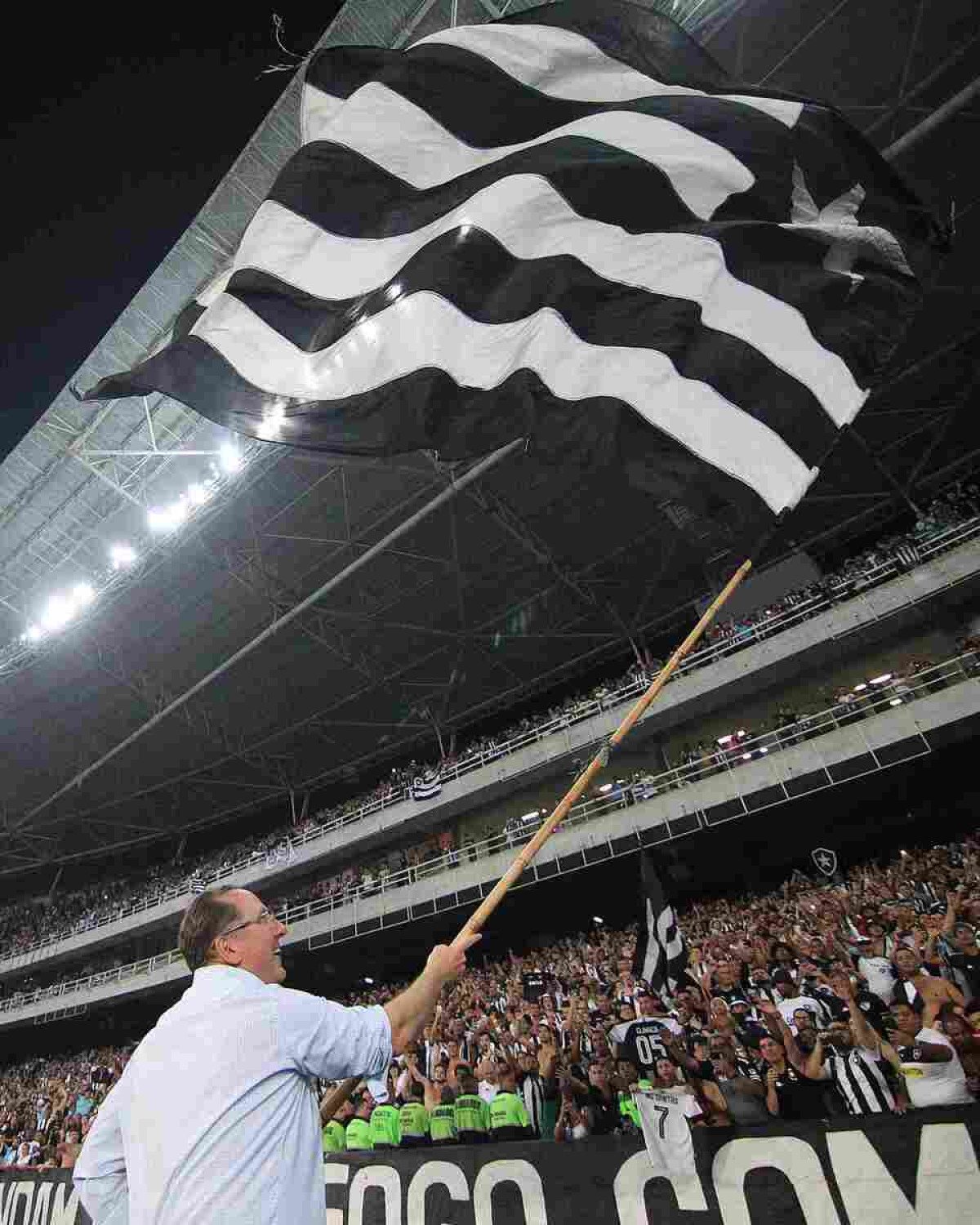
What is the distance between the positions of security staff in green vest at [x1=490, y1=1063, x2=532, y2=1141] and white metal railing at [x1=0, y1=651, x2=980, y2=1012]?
11.6m

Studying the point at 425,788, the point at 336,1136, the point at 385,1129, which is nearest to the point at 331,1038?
the point at 385,1129

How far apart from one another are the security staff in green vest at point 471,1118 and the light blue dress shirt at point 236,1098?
5.26 meters

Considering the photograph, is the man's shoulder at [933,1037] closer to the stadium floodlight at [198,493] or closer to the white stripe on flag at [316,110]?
the white stripe on flag at [316,110]

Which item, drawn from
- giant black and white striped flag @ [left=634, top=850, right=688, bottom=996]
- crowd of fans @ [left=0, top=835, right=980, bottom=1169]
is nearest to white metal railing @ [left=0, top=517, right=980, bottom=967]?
crowd of fans @ [left=0, top=835, right=980, bottom=1169]

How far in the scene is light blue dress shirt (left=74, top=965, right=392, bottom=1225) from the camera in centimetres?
134

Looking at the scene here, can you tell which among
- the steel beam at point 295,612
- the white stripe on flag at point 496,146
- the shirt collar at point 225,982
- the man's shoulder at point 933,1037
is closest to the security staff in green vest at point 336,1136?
the man's shoulder at point 933,1037

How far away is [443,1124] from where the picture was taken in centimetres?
614

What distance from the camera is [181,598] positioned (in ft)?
74.6

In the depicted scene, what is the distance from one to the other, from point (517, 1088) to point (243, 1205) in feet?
18.6

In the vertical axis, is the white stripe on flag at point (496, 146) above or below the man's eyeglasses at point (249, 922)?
above

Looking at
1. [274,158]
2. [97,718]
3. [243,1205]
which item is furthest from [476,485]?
[97,718]

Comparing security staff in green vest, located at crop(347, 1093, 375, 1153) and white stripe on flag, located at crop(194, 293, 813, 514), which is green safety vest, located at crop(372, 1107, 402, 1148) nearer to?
security staff in green vest, located at crop(347, 1093, 375, 1153)

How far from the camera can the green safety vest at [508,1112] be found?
5.62 metres

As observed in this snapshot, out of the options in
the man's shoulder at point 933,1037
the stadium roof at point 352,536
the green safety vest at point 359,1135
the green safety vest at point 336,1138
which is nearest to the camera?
the man's shoulder at point 933,1037
